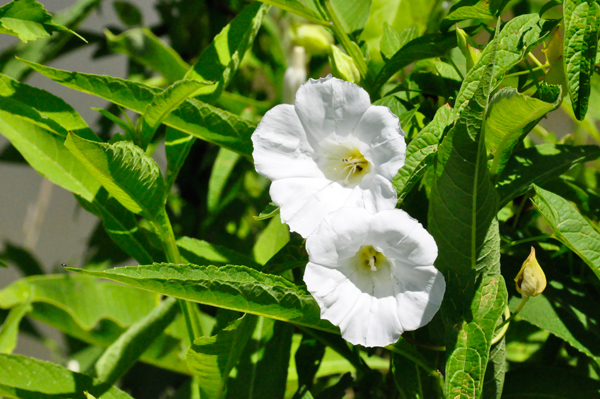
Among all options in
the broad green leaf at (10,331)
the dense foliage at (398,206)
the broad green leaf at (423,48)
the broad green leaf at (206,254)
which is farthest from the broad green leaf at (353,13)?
the broad green leaf at (10,331)

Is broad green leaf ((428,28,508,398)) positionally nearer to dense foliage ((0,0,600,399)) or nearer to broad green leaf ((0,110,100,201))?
dense foliage ((0,0,600,399))

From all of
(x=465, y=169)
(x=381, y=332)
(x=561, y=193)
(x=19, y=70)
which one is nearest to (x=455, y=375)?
(x=381, y=332)

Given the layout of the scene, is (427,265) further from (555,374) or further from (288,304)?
(555,374)

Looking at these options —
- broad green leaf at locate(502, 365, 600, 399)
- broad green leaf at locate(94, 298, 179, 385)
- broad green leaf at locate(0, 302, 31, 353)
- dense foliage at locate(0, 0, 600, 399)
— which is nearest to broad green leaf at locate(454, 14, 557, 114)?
dense foliage at locate(0, 0, 600, 399)

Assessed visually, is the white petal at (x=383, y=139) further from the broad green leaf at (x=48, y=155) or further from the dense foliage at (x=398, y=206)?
the broad green leaf at (x=48, y=155)

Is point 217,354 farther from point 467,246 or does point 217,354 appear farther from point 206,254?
point 467,246
